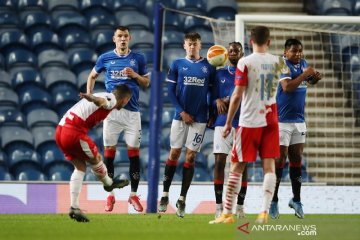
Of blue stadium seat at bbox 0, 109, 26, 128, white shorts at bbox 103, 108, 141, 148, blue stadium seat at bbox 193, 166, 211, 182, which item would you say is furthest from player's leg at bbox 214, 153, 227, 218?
blue stadium seat at bbox 0, 109, 26, 128

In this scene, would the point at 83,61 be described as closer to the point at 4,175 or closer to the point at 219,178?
the point at 4,175

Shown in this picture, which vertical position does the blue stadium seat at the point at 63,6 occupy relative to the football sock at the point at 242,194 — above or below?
above

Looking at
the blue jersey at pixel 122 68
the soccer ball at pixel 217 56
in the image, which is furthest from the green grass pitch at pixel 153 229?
the soccer ball at pixel 217 56

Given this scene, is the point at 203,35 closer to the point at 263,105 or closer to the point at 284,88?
the point at 284,88

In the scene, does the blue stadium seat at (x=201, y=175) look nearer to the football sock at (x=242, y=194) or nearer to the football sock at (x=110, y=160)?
the football sock at (x=110, y=160)

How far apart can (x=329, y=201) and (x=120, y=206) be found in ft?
9.24

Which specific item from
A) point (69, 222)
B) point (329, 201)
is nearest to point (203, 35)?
point (329, 201)

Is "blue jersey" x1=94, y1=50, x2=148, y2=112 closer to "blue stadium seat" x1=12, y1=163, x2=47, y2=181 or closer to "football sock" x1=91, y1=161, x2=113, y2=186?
"football sock" x1=91, y1=161, x2=113, y2=186

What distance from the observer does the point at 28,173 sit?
14359 mm

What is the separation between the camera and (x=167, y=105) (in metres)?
15.6

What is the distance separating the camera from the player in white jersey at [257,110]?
8.92 metres

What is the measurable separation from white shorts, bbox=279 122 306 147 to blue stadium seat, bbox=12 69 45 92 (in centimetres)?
584

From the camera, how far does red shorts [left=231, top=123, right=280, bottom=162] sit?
8977 mm

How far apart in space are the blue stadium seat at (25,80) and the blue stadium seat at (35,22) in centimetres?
101
